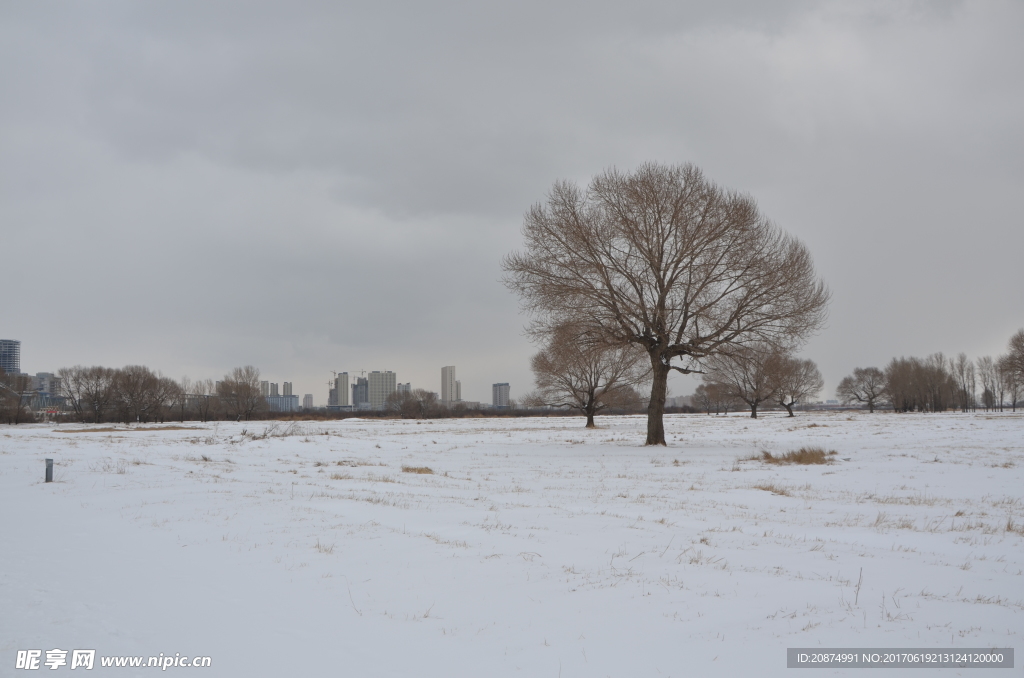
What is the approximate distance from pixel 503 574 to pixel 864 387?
14674 cm

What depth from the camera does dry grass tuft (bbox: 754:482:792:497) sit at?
13.0 m

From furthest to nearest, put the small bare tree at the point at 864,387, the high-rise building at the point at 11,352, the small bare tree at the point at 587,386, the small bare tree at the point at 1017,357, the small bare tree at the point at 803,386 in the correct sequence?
the high-rise building at the point at 11,352
the small bare tree at the point at 864,387
the small bare tree at the point at 803,386
the small bare tree at the point at 1017,357
the small bare tree at the point at 587,386

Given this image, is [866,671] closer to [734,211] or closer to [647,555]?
[647,555]

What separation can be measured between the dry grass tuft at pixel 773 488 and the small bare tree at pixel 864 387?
414ft

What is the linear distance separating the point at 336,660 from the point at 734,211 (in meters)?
24.7

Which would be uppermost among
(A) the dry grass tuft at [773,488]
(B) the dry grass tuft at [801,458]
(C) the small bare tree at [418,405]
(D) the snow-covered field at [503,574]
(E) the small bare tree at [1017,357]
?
(E) the small bare tree at [1017,357]

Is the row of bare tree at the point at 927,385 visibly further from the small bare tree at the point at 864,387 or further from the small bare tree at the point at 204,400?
the small bare tree at the point at 204,400

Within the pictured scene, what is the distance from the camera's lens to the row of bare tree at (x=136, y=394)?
313ft

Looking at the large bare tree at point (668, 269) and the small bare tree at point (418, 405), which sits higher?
the large bare tree at point (668, 269)

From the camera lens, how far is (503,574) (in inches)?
251

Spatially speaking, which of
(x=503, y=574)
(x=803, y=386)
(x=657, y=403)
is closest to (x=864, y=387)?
(x=803, y=386)

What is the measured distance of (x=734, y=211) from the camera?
989 inches

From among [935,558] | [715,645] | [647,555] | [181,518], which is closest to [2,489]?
[181,518]

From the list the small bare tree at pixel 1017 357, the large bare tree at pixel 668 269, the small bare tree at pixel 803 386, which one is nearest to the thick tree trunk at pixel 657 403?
the large bare tree at pixel 668 269
